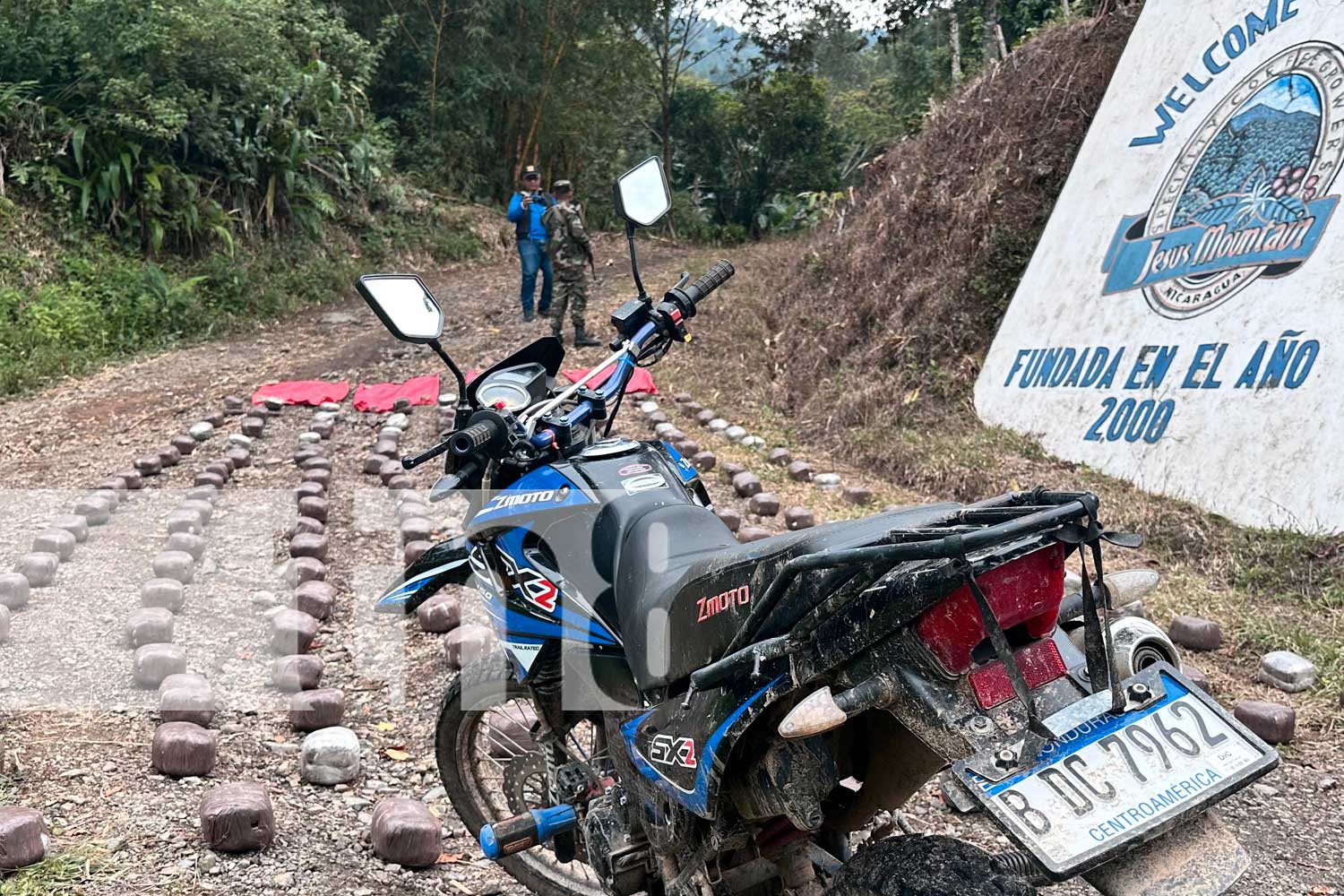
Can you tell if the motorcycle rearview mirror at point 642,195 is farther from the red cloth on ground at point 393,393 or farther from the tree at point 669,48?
the tree at point 669,48

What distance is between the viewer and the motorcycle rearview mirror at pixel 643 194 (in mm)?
3285

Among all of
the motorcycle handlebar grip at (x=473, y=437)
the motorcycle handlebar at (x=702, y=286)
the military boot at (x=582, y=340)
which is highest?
the motorcycle handlebar at (x=702, y=286)

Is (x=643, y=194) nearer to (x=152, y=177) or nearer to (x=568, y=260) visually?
(x=568, y=260)

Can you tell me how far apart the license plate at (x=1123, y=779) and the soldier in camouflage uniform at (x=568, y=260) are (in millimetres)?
9262

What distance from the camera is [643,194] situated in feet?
11.0

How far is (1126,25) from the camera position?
925 cm

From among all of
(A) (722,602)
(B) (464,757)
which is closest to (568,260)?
(B) (464,757)

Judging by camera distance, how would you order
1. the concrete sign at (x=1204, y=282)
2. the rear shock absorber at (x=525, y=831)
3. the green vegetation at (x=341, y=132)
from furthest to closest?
the green vegetation at (x=341, y=132)
the concrete sign at (x=1204, y=282)
the rear shock absorber at (x=525, y=831)

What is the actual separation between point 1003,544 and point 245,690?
3353mm

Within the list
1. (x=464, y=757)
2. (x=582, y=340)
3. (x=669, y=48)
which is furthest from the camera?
(x=669, y=48)

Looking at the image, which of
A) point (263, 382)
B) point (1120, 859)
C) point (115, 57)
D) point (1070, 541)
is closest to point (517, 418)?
point (1070, 541)

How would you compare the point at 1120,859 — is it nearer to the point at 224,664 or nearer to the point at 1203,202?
the point at 224,664

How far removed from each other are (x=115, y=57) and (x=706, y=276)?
1112 cm

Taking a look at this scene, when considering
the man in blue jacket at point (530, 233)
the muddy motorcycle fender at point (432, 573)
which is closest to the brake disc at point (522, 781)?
the muddy motorcycle fender at point (432, 573)
